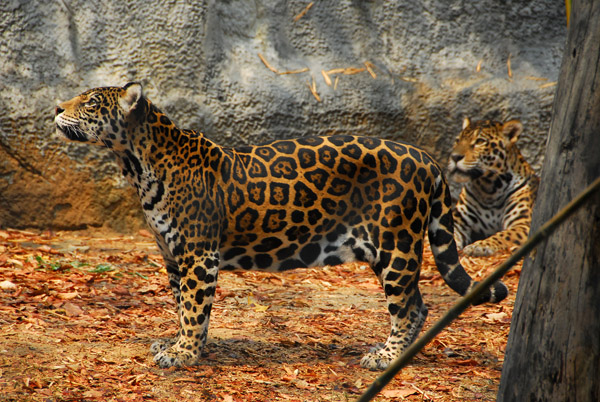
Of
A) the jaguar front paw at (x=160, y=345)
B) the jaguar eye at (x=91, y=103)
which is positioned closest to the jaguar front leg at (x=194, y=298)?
the jaguar front paw at (x=160, y=345)

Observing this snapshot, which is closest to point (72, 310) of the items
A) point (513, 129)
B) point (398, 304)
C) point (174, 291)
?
point (174, 291)

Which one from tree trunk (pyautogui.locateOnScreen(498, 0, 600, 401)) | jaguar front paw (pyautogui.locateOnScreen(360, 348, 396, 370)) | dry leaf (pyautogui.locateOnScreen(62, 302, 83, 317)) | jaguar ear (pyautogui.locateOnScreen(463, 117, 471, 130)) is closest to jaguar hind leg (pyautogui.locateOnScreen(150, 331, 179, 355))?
dry leaf (pyautogui.locateOnScreen(62, 302, 83, 317))

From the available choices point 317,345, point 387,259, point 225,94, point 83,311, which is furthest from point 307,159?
point 225,94

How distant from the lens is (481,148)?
8.71 m

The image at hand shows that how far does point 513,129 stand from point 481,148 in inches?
22.3

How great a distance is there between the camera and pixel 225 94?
8844 mm

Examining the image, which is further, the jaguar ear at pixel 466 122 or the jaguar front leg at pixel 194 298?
the jaguar ear at pixel 466 122

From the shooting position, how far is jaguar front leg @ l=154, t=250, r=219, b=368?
192 inches

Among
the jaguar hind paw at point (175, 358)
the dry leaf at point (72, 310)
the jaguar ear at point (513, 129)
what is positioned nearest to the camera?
the jaguar hind paw at point (175, 358)

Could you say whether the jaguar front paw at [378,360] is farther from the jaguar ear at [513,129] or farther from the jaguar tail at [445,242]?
the jaguar ear at [513,129]

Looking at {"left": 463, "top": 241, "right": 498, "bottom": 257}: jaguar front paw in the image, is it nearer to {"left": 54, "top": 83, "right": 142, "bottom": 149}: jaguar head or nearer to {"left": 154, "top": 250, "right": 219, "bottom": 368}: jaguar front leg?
{"left": 154, "top": 250, "right": 219, "bottom": 368}: jaguar front leg

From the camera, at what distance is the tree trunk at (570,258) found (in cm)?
292

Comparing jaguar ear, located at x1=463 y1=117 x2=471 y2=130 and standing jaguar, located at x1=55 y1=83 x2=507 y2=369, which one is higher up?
jaguar ear, located at x1=463 y1=117 x2=471 y2=130

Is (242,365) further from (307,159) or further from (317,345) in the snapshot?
(307,159)
